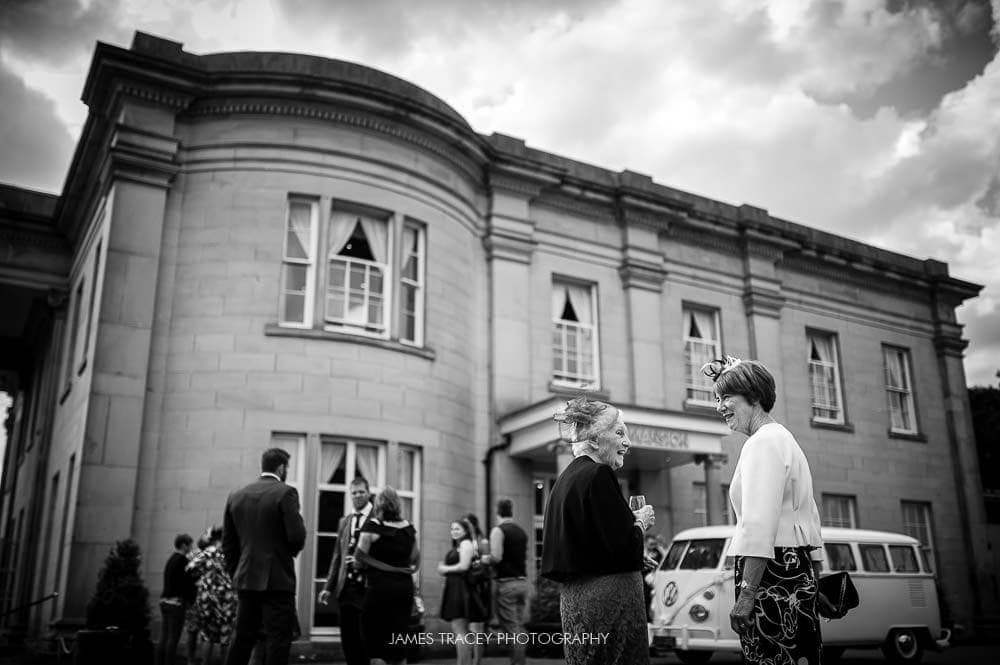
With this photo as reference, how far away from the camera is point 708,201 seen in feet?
70.6

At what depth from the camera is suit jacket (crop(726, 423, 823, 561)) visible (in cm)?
392

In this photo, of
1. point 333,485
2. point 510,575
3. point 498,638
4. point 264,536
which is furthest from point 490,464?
point 264,536

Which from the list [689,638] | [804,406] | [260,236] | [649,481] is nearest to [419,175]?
[260,236]

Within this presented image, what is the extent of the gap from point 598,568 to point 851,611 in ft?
33.0

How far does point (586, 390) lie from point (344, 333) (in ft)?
17.3

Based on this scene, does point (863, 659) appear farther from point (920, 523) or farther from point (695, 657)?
point (920, 523)

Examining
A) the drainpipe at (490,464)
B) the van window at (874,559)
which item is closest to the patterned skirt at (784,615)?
the van window at (874,559)

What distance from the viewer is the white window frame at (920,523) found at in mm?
22688

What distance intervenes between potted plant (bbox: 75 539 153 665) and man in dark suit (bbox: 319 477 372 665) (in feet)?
12.7

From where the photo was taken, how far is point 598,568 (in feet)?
13.7

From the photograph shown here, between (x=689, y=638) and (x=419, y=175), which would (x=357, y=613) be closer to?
(x=689, y=638)

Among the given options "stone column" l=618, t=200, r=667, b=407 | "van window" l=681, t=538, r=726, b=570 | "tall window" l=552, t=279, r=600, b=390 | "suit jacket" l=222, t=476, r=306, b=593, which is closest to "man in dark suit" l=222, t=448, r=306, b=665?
"suit jacket" l=222, t=476, r=306, b=593

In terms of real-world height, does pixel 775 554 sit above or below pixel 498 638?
above

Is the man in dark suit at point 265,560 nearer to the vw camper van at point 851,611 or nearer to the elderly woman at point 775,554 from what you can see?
the elderly woman at point 775,554
